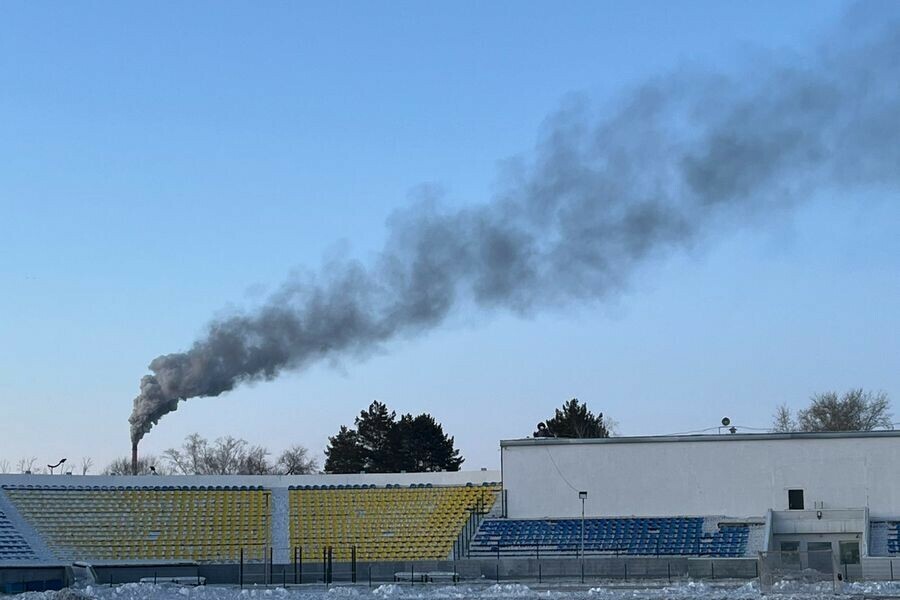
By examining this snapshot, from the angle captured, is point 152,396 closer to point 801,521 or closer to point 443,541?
point 443,541

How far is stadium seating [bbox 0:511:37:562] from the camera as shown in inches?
2376

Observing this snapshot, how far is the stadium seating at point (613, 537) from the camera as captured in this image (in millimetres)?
59562

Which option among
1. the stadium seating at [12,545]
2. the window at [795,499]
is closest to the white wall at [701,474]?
the window at [795,499]

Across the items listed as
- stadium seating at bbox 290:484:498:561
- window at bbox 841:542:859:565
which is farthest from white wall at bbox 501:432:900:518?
stadium seating at bbox 290:484:498:561

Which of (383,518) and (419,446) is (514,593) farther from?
(419,446)

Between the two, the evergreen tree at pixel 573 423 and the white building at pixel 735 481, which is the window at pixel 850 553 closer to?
the white building at pixel 735 481

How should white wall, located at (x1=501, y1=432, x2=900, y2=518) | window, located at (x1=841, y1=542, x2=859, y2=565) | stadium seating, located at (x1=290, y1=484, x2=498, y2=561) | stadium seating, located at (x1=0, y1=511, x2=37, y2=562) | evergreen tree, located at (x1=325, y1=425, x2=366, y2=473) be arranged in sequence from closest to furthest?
window, located at (x1=841, y1=542, x2=859, y2=565)
stadium seating, located at (x1=0, y1=511, x2=37, y2=562)
white wall, located at (x1=501, y1=432, x2=900, y2=518)
stadium seating, located at (x1=290, y1=484, x2=498, y2=561)
evergreen tree, located at (x1=325, y1=425, x2=366, y2=473)

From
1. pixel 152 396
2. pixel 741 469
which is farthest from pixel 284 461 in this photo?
pixel 741 469

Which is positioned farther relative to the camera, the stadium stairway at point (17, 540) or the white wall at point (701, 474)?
the white wall at point (701, 474)

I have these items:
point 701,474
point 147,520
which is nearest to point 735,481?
point 701,474

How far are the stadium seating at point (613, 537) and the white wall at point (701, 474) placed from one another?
1246 mm

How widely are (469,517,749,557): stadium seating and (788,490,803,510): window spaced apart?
9.15 ft

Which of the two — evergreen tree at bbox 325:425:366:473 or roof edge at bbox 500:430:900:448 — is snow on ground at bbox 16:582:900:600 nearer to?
roof edge at bbox 500:430:900:448

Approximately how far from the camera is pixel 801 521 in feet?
201
